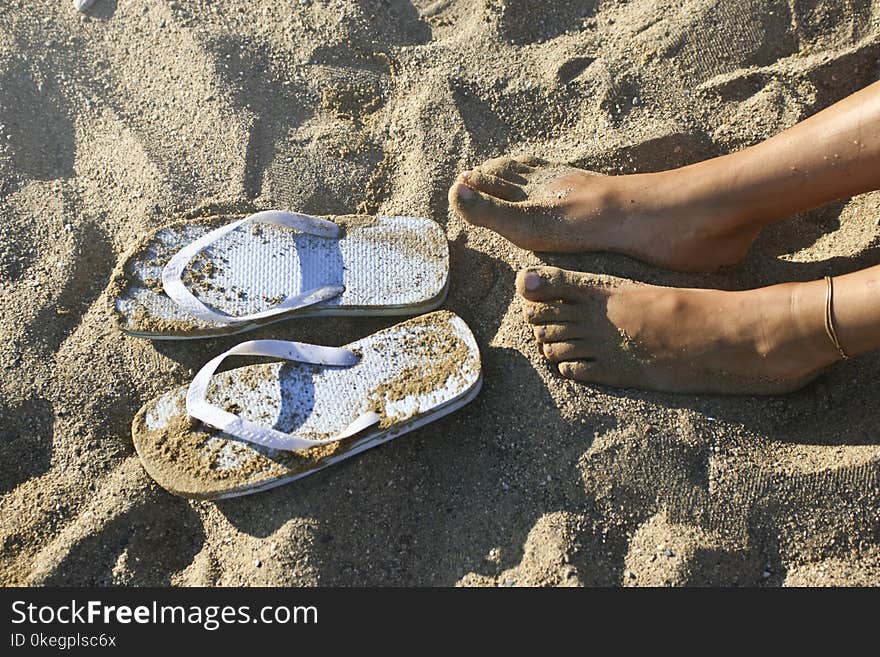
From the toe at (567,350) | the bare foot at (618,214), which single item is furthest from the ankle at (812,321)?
the toe at (567,350)

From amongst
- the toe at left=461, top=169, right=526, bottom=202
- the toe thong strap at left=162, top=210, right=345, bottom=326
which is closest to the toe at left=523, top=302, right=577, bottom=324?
the toe at left=461, top=169, right=526, bottom=202

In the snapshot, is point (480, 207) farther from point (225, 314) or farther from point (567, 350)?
point (225, 314)

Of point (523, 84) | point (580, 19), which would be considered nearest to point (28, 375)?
point (523, 84)

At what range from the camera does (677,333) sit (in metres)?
1.46

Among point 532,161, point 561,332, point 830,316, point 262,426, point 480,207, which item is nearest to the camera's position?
point 830,316

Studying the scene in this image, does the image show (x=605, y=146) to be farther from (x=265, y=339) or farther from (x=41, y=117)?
(x=41, y=117)

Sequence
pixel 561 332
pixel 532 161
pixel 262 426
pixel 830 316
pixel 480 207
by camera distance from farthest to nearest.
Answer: pixel 532 161 → pixel 480 207 → pixel 561 332 → pixel 262 426 → pixel 830 316

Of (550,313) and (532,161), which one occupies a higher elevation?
(532,161)

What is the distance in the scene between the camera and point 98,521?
1.38m

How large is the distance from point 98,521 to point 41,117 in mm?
1026

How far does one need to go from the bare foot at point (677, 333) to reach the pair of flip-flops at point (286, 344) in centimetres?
18

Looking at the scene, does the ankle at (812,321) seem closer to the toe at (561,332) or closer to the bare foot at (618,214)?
the bare foot at (618,214)

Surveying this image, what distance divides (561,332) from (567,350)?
4 centimetres

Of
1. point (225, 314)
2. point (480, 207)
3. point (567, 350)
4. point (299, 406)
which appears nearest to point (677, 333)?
point (567, 350)
